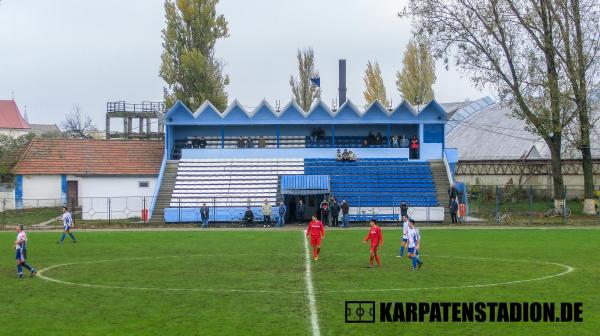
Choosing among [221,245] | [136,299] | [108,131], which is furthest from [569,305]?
[108,131]

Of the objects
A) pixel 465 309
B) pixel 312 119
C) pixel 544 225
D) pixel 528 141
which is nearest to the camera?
pixel 465 309

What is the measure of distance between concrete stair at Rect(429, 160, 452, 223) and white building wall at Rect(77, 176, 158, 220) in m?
20.4

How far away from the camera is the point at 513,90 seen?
56219 millimetres

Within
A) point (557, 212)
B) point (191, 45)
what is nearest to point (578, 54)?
point (557, 212)

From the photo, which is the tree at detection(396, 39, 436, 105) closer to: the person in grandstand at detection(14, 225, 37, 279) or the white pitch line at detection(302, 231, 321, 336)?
the white pitch line at detection(302, 231, 321, 336)

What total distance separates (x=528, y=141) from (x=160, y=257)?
5339 centimetres

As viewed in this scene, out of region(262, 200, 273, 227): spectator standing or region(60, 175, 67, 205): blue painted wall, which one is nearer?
region(262, 200, 273, 227): spectator standing

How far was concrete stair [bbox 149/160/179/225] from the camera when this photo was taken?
53312 millimetres

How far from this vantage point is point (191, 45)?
69.8 m

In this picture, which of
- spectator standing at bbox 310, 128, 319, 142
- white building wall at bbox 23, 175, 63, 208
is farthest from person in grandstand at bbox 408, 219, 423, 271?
white building wall at bbox 23, 175, 63, 208

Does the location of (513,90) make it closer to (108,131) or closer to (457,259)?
(457,259)

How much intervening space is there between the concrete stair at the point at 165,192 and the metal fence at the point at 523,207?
66.7 ft

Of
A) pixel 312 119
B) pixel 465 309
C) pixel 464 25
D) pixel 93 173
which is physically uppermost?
pixel 464 25

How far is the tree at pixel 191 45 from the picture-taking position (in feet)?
228
